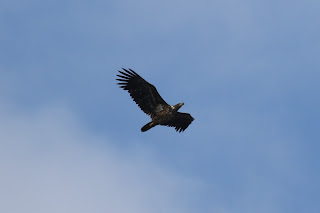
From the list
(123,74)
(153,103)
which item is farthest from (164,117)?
(123,74)

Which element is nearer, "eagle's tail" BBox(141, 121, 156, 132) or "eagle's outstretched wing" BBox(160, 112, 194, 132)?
"eagle's tail" BBox(141, 121, 156, 132)

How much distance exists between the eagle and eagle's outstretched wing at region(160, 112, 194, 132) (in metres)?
0.23

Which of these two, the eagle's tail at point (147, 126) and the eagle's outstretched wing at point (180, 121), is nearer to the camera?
the eagle's tail at point (147, 126)

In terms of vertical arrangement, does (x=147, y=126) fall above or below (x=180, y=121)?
below

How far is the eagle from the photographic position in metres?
35.4

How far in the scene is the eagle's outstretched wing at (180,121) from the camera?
37875mm

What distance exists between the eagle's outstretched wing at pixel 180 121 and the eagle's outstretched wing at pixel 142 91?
1.90 m

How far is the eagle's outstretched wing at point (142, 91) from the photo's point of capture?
116ft

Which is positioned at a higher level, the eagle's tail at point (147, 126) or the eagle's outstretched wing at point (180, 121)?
the eagle's outstretched wing at point (180, 121)

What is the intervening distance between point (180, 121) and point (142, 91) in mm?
3814

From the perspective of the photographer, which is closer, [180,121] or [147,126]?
[147,126]

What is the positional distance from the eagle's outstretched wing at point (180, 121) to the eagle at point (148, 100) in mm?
233

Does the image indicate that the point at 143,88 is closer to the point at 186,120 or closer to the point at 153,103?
the point at 153,103

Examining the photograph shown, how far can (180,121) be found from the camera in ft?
126
